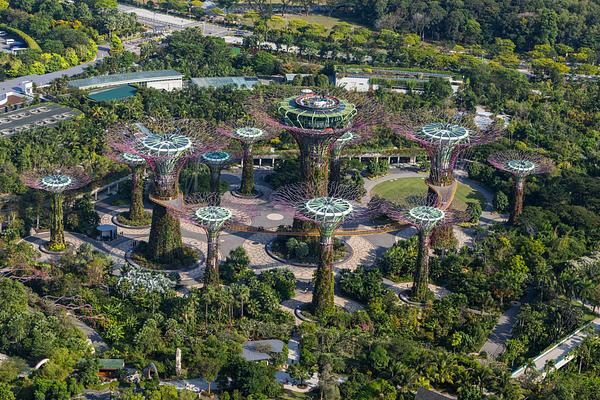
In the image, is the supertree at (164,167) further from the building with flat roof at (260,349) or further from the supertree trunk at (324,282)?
the building with flat roof at (260,349)

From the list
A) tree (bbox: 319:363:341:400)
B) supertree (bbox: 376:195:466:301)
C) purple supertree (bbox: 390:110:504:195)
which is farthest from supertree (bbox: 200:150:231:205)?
tree (bbox: 319:363:341:400)

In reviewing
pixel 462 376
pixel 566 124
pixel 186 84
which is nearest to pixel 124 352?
pixel 462 376

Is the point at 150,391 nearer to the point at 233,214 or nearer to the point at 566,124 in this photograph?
the point at 233,214

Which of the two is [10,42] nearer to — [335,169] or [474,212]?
[335,169]

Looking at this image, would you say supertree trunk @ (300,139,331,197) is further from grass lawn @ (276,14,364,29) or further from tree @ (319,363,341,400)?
grass lawn @ (276,14,364,29)

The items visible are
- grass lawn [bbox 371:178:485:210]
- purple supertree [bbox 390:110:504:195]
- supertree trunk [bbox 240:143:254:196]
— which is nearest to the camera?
purple supertree [bbox 390:110:504:195]

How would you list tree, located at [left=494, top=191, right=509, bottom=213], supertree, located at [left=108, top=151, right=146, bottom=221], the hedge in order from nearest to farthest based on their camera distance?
supertree, located at [left=108, top=151, right=146, bottom=221]
tree, located at [left=494, top=191, right=509, bottom=213]
the hedge

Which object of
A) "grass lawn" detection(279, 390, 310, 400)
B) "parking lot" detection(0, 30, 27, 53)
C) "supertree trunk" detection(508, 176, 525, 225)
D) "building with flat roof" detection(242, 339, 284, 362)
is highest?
"parking lot" detection(0, 30, 27, 53)

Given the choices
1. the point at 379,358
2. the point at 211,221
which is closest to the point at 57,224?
the point at 211,221
